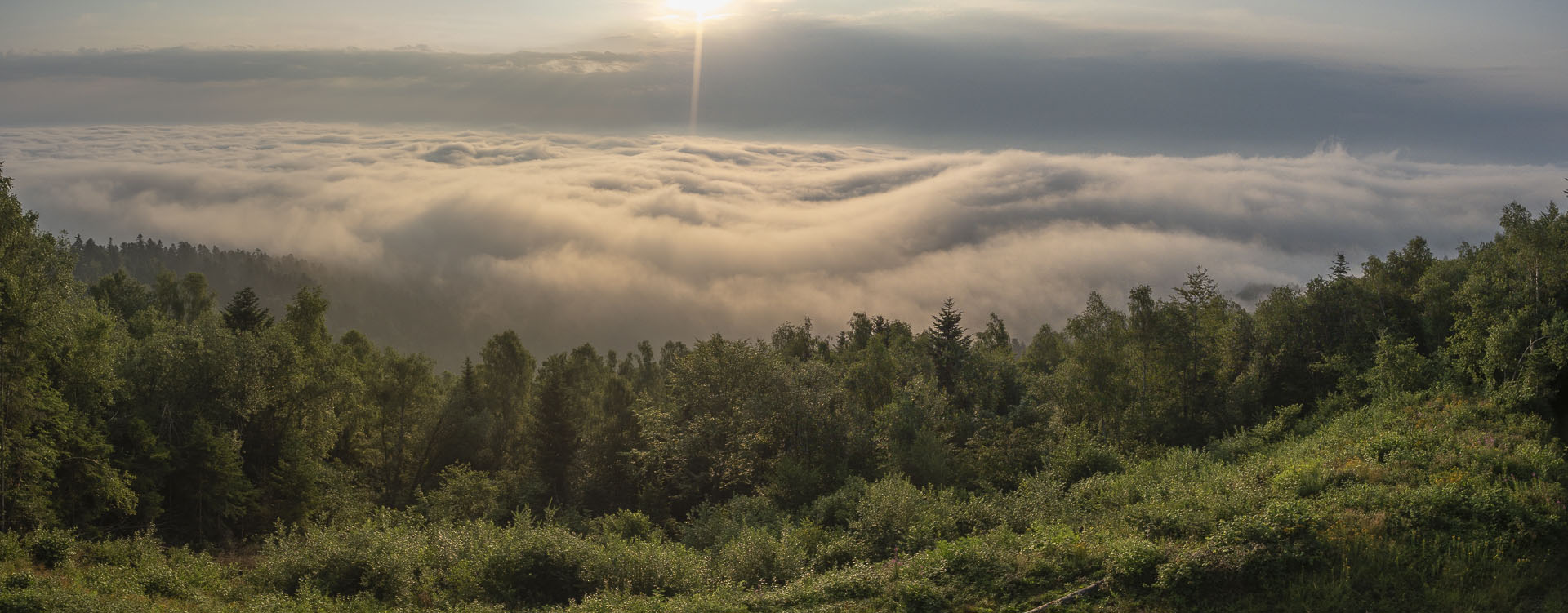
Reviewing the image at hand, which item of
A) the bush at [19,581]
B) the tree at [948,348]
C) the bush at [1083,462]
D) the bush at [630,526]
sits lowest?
the bush at [630,526]

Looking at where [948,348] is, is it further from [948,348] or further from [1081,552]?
[1081,552]

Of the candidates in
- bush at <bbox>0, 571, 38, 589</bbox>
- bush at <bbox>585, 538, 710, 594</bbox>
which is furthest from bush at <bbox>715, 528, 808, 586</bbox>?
bush at <bbox>0, 571, 38, 589</bbox>

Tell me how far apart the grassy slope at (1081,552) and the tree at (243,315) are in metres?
26.0

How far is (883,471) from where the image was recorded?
37.8 meters

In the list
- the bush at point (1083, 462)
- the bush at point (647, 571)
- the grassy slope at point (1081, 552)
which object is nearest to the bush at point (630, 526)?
the grassy slope at point (1081, 552)

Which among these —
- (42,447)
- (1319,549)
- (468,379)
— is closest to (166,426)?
(42,447)

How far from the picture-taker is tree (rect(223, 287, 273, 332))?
52562mm

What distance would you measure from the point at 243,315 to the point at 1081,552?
54149 millimetres

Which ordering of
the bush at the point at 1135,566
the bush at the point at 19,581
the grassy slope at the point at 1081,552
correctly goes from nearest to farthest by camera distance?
the grassy slope at the point at 1081,552 → the bush at the point at 1135,566 → the bush at the point at 19,581

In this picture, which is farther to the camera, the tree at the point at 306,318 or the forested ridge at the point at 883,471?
the tree at the point at 306,318

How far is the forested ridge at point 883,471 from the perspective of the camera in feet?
59.9

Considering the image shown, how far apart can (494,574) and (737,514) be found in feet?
40.7

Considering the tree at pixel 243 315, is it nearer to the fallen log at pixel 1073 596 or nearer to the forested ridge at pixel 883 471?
the forested ridge at pixel 883 471

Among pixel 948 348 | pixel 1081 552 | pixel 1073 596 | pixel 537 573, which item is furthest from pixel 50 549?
pixel 948 348
